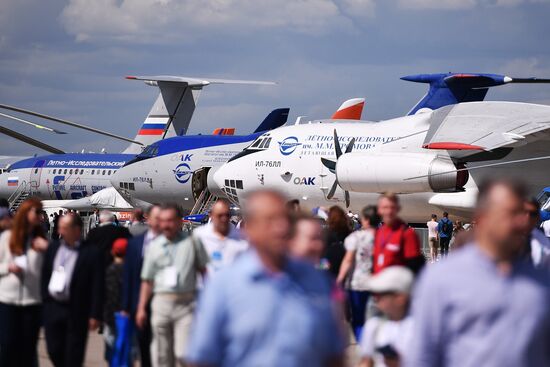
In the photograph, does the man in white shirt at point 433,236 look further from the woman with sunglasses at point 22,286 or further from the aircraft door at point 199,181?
the woman with sunglasses at point 22,286

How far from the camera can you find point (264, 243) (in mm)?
4082

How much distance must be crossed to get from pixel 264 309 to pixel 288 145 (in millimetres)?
25059

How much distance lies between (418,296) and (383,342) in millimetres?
1227

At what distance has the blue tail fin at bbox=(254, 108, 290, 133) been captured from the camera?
57.2 metres

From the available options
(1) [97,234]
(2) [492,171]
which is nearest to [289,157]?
(2) [492,171]

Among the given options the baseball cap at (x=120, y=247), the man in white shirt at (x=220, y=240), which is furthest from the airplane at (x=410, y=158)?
the man in white shirt at (x=220, y=240)

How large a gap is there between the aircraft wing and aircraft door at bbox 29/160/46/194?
104 ft

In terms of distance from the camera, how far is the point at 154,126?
62.1 metres

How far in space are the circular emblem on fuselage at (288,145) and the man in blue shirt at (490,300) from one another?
24.7m

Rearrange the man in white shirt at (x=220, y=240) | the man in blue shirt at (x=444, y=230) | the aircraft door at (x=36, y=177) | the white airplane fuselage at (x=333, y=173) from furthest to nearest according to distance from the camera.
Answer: the aircraft door at (x=36, y=177) < the man in blue shirt at (x=444, y=230) < the white airplane fuselage at (x=333, y=173) < the man in white shirt at (x=220, y=240)

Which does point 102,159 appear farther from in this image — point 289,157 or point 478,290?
point 478,290

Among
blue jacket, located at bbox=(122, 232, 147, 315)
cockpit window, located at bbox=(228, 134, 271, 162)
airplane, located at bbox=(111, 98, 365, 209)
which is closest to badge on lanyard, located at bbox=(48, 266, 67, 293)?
blue jacket, located at bbox=(122, 232, 147, 315)

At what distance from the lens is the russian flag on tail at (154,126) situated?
6174 centimetres

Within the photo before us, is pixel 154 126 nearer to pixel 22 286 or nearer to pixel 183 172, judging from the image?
pixel 183 172
